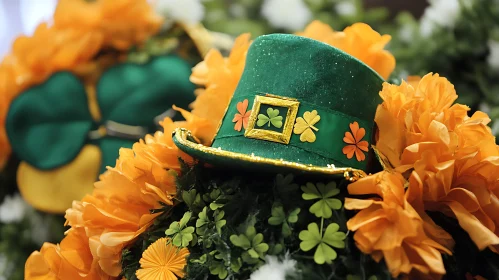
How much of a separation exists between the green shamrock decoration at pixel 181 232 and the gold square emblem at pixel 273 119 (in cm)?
11

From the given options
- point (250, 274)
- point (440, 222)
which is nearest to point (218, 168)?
point (250, 274)

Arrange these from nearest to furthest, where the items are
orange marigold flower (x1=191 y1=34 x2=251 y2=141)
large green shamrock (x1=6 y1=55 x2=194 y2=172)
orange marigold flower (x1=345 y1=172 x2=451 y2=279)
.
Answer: orange marigold flower (x1=345 y1=172 x2=451 y2=279)
orange marigold flower (x1=191 y1=34 x2=251 y2=141)
large green shamrock (x1=6 y1=55 x2=194 y2=172)

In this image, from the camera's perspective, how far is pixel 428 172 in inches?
21.9

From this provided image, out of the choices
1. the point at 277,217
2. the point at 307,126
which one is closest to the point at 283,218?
the point at 277,217

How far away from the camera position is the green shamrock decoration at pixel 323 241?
0.53 meters

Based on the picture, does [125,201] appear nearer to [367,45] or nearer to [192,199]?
[192,199]

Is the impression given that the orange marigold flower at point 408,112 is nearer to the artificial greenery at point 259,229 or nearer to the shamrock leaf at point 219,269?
the artificial greenery at point 259,229

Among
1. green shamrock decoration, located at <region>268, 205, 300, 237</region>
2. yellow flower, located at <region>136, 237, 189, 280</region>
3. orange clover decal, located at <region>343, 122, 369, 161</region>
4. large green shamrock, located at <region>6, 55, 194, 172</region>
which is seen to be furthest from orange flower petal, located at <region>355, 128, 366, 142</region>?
large green shamrock, located at <region>6, 55, 194, 172</region>

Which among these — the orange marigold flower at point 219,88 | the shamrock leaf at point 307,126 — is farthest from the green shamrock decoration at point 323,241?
the orange marigold flower at point 219,88

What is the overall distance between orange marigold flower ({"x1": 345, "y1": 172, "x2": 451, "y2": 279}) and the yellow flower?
0.18 metres

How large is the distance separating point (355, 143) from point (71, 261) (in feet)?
1.16

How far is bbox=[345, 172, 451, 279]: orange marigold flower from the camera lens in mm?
517

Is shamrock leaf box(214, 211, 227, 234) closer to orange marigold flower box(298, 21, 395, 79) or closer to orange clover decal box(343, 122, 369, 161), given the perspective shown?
orange clover decal box(343, 122, 369, 161)

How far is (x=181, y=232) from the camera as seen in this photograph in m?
0.60
